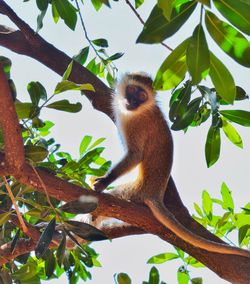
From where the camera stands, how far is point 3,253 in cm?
373

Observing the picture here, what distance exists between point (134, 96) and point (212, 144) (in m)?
1.98

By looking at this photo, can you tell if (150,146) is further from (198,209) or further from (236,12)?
(236,12)

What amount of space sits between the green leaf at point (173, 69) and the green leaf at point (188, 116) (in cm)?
95

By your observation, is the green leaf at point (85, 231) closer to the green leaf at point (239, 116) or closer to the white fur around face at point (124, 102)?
the green leaf at point (239, 116)

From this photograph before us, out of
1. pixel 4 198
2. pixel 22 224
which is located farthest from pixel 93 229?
pixel 4 198

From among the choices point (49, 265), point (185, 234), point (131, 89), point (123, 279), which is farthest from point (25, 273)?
point (131, 89)

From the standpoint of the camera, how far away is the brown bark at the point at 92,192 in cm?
329

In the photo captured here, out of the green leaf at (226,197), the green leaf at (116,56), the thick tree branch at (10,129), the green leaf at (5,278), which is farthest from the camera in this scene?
the green leaf at (116,56)

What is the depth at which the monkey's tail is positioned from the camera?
3979 mm

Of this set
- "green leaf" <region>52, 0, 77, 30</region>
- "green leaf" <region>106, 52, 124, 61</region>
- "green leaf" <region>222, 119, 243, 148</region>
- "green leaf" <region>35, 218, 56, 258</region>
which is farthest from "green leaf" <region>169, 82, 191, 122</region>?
"green leaf" <region>106, 52, 124, 61</region>

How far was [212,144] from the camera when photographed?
4.01 m

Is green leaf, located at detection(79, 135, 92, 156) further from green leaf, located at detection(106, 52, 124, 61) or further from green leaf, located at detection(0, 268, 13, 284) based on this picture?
green leaf, located at detection(0, 268, 13, 284)

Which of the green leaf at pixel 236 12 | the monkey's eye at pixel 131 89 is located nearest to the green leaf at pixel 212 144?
the green leaf at pixel 236 12

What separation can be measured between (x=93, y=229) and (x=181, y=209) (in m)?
1.61
